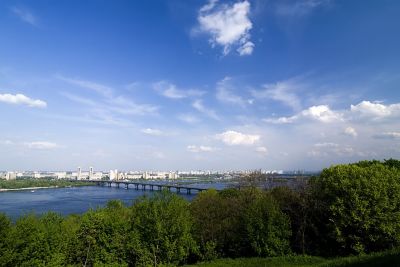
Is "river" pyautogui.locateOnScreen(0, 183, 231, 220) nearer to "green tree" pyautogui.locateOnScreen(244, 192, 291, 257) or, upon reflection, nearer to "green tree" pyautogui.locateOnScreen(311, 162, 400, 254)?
"green tree" pyautogui.locateOnScreen(244, 192, 291, 257)

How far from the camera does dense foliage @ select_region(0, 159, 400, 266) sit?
26516 millimetres

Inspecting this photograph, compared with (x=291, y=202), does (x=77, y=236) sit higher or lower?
lower

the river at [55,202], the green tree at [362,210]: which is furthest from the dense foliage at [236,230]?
the river at [55,202]

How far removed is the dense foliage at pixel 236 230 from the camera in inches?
1044

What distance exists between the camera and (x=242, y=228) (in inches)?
1273

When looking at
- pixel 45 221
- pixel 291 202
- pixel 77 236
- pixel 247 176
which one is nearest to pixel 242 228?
pixel 291 202

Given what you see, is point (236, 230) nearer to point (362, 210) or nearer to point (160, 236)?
point (160, 236)

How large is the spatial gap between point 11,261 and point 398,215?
28857 millimetres

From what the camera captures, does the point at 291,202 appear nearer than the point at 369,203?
No

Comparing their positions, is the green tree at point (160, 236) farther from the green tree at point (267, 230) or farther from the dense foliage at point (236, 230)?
the green tree at point (267, 230)

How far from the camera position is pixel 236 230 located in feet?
108

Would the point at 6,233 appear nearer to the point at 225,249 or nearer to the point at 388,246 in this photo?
the point at 225,249

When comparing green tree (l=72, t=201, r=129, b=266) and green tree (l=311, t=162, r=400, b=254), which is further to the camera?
green tree (l=72, t=201, r=129, b=266)

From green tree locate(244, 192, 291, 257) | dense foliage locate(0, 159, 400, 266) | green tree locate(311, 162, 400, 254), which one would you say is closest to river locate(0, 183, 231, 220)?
dense foliage locate(0, 159, 400, 266)
